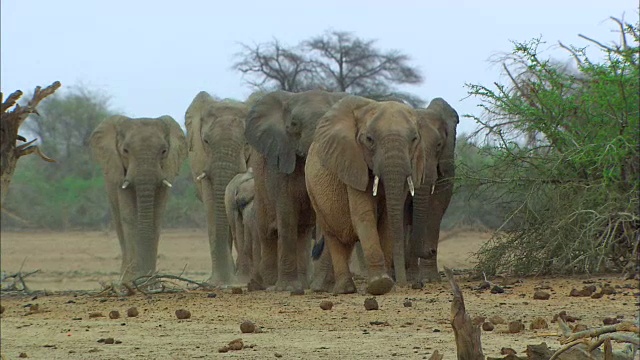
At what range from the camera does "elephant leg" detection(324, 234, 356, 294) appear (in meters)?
10.3

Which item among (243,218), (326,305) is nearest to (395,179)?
(326,305)

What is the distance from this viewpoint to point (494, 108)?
39.4 feet

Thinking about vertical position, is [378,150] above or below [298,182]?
above

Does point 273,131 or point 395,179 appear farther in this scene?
point 273,131

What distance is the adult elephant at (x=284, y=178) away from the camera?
11.3 m

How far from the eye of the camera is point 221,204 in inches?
561

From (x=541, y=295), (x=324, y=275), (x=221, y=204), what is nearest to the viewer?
(x=541, y=295)

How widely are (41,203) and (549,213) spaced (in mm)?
21845

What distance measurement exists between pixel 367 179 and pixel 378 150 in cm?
24

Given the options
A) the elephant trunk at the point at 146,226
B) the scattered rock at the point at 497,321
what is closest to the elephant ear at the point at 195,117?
the elephant trunk at the point at 146,226

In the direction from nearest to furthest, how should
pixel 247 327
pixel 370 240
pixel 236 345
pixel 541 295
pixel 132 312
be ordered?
1. pixel 236 345
2. pixel 247 327
3. pixel 132 312
4. pixel 541 295
5. pixel 370 240

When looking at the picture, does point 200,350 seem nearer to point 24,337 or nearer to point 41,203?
point 24,337

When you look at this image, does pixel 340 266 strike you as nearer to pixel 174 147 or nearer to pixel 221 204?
pixel 221 204

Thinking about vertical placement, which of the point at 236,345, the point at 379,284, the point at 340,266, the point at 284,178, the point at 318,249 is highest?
the point at 284,178
